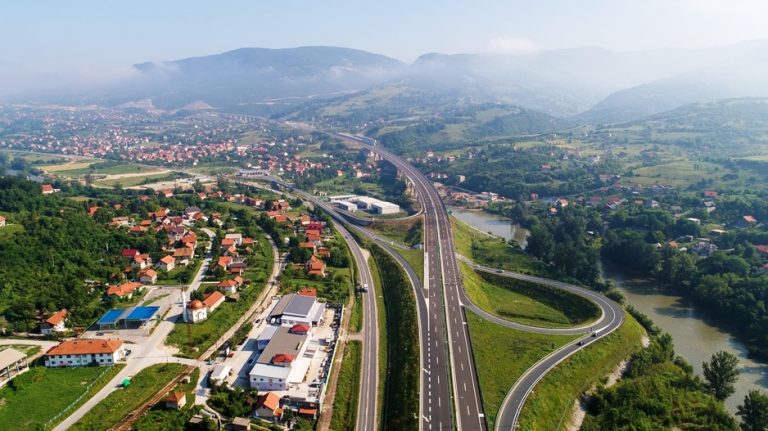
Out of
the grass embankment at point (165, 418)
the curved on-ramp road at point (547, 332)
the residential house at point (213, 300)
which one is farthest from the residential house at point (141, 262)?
the curved on-ramp road at point (547, 332)

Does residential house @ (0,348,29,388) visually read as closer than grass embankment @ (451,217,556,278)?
Yes

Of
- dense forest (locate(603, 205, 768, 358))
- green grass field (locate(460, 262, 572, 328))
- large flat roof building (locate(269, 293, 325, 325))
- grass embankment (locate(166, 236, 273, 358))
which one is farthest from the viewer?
dense forest (locate(603, 205, 768, 358))

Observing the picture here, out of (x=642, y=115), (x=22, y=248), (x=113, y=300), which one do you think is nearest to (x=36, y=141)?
(x=22, y=248)

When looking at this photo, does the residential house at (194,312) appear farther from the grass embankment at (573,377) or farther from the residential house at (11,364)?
the grass embankment at (573,377)

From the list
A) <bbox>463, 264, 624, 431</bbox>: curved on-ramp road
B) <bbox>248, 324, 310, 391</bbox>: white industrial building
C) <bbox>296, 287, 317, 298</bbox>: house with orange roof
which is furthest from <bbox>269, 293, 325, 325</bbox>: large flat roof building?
<bbox>463, 264, 624, 431</bbox>: curved on-ramp road

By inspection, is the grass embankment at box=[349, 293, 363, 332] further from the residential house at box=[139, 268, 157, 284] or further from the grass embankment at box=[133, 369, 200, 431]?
the residential house at box=[139, 268, 157, 284]

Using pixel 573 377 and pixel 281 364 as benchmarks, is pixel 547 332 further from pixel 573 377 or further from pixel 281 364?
pixel 281 364
